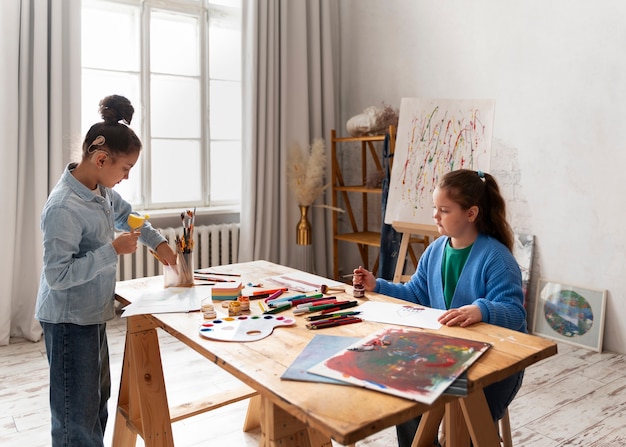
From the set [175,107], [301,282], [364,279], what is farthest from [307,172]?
[364,279]

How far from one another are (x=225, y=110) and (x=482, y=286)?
2960 millimetres

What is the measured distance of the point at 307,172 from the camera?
405 cm

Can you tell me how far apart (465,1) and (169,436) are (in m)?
3.14

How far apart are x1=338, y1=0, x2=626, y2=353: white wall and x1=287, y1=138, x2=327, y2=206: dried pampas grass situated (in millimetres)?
866

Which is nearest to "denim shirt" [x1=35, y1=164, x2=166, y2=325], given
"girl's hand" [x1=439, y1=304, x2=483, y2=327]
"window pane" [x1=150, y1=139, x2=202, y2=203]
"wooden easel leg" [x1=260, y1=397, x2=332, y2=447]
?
"wooden easel leg" [x1=260, y1=397, x2=332, y2=447]

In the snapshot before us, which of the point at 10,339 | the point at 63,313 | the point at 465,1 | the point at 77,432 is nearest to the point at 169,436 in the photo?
the point at 77,432

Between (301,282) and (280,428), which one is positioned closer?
(280,428)

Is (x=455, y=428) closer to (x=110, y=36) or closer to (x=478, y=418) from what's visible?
(x=478, y=418)

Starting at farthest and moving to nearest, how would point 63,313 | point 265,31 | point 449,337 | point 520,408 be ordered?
point 265,31 → point 520,408 → point 63,313 → point 449,337

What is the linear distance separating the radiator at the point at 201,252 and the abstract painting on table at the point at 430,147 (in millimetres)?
1198

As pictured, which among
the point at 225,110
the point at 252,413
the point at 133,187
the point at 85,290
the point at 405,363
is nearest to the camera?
the point at 405,363

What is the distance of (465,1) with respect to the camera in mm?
3570

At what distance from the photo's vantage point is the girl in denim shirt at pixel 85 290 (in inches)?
60.9

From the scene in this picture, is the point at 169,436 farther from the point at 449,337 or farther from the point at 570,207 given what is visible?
the point at 570,207
